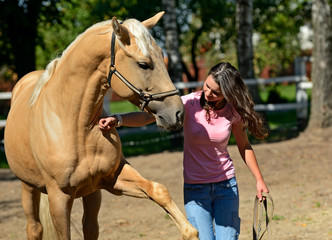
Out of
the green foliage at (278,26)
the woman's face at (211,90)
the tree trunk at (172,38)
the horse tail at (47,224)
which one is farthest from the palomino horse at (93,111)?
the green foliage at (278,26)

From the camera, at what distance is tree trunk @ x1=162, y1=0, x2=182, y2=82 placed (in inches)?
434

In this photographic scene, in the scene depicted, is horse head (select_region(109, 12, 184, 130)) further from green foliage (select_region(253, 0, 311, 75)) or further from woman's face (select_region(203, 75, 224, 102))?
green foliage (select_region(253, 0, 311, 75))

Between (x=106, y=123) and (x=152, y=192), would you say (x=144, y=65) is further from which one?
(x=152, y=192)

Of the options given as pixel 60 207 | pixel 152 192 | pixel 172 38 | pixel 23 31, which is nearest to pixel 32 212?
pixel 60 207

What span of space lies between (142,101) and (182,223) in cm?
78

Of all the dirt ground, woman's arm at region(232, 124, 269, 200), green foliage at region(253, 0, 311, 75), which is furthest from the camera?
green foliage at region(253, 0, 311, 75)

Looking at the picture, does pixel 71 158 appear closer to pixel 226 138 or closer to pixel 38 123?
pixel 38 123

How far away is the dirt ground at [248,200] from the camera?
208 inches

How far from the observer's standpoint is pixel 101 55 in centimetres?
312

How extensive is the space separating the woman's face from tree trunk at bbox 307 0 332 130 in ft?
27.8

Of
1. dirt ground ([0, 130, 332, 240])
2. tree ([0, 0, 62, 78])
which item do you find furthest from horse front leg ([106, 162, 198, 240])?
tree ([0, 0, 62, 78])

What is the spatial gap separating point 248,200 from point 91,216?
3.21 meters

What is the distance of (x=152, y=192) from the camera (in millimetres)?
3145

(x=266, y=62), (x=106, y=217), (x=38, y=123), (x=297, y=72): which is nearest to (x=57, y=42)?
(x=266, y=62)
